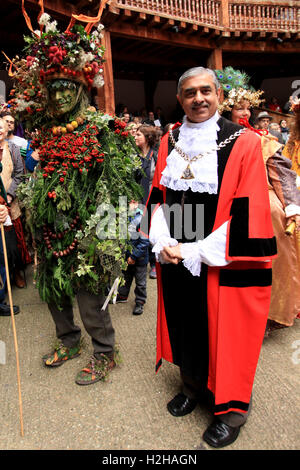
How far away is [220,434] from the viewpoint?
1.82 metres

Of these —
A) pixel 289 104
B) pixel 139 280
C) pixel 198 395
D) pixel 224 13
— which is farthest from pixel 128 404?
pixel 224 13

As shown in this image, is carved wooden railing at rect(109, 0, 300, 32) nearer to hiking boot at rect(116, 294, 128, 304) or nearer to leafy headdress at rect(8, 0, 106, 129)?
leafy headdress at rect(8, 0, 106, 129)

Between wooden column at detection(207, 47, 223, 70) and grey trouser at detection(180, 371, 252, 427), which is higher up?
wooden column at detection(207, 47, 223, 70)

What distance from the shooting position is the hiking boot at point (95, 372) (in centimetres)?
237

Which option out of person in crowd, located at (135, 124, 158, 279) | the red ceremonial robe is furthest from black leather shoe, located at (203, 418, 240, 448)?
person in crowd, located at (135, 124, 158, 279)

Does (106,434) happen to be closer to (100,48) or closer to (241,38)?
(100,48)

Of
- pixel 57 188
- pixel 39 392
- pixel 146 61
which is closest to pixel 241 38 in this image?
pixel 146 61

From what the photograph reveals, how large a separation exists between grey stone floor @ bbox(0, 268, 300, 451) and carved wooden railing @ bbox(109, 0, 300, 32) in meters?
7.57

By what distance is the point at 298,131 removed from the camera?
10.9ft

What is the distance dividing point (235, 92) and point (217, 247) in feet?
6.31

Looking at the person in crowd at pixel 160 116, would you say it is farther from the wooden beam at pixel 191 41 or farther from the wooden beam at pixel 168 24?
the wooden beam at pixel 168 24

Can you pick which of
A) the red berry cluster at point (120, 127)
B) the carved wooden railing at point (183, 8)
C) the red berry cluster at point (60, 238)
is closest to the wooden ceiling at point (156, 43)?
the carved wooden railing at point (183, 8)

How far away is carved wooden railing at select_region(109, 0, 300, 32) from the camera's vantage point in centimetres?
811

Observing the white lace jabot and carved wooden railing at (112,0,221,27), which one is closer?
the white lace jabot
